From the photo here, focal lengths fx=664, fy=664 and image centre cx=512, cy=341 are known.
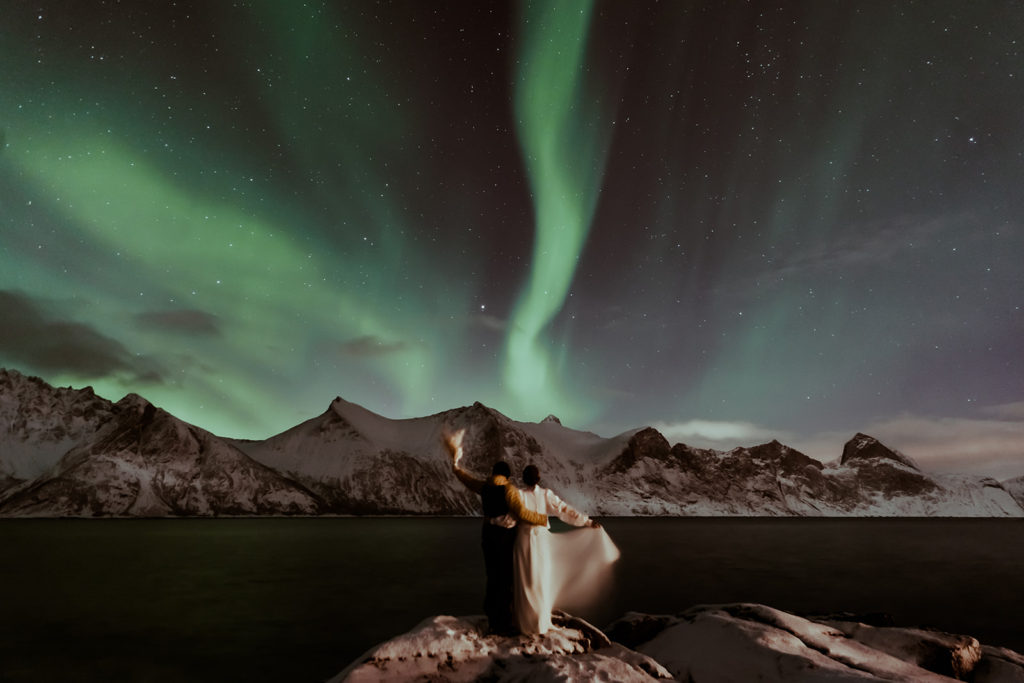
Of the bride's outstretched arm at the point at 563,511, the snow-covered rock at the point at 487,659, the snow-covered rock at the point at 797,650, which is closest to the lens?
the snow-covered rock at the point at 487,659

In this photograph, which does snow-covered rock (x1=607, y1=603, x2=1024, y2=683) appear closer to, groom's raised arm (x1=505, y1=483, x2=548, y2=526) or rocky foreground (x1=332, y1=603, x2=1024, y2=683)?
rocky foreground (x1=332, y1=603, x2=1024, y2=683)

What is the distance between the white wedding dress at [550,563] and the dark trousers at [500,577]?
0.12 metres

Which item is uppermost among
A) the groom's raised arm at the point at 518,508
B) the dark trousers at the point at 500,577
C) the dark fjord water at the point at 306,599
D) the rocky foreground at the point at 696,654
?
the groom's raised arm at the point at 518,508

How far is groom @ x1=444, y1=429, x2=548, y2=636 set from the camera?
11219mm

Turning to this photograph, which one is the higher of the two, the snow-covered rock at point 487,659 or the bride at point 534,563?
the bride at point 534,563

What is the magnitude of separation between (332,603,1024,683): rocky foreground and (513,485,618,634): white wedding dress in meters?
0.42

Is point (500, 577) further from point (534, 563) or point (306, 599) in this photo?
point (306, 599)

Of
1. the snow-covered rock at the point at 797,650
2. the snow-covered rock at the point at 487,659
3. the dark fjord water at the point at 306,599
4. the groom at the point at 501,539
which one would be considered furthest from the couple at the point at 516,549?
the dark fjord water at the point at 306,599

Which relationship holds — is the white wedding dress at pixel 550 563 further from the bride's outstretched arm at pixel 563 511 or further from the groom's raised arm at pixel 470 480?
the groom's raised arm at pixel 470 480

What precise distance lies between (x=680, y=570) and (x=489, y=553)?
5327 centimetres

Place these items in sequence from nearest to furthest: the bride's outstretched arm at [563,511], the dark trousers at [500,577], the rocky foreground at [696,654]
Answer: the rocky foreground at [696,654] < the dark trousers at [500,577] < the bride's outstretched arm at [563,511]

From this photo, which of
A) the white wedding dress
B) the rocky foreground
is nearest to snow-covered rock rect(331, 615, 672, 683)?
the rocky foreground

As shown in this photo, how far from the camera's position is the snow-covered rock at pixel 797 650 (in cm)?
1109

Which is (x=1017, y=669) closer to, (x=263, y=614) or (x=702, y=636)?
(x=702, y=636)
